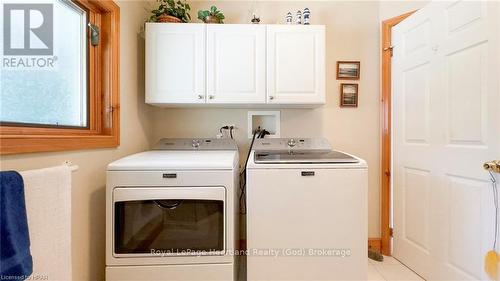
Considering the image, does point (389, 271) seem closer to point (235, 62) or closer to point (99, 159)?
point (235, 62)

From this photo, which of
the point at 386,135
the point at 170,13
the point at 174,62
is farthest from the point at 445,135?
the point at 170,13

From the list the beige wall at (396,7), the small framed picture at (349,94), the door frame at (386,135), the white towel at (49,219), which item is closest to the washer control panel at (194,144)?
the white towel at (49,219)

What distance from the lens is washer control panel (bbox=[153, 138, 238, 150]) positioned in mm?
1912

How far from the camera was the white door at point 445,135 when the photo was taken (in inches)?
47.9

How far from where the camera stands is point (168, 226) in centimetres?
128

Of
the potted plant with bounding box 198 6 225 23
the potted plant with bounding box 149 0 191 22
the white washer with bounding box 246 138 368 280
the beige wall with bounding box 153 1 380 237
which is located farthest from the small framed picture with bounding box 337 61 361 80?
the potted plant with bounding box 149 0 191 22

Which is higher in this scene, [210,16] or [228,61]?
[210,16]

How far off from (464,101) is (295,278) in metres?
1.49

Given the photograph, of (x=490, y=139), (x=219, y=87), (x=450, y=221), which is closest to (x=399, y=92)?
(x=490, y=139)

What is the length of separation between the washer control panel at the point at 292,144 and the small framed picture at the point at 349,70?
26.2 inches

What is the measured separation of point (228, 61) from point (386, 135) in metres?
1.54

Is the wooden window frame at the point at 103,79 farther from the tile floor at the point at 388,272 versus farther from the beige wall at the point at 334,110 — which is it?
the tile floor at the point at 388,272

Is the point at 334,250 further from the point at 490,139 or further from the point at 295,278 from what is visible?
the point at 490,139

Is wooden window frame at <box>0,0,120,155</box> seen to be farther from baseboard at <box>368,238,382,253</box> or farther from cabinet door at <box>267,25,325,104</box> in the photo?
baseboard at <box>368,238,382,253</box>
